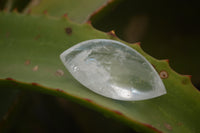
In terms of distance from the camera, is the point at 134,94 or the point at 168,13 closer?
the point at 134,94

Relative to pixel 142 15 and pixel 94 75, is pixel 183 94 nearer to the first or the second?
pixel 94 75

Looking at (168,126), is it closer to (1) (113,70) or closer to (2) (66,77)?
(1) (113,70)

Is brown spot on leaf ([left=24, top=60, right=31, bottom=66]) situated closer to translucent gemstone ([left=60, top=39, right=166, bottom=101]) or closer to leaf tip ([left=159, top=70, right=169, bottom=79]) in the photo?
translucent gemstone ([left=60, top=39, right=166, bottom=101])

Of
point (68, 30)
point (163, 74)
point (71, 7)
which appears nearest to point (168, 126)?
point (163, 74)

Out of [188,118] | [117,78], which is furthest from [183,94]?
[117,78]

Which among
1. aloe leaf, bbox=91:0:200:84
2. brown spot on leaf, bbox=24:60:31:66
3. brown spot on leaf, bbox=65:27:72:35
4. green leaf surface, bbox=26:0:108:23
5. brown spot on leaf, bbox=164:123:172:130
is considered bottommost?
aloe leaf, bbox=91:0:200:84

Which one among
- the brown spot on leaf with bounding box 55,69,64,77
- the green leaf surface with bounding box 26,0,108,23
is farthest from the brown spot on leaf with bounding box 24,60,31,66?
the green leaf surface with bounding box 26,0,108,23
